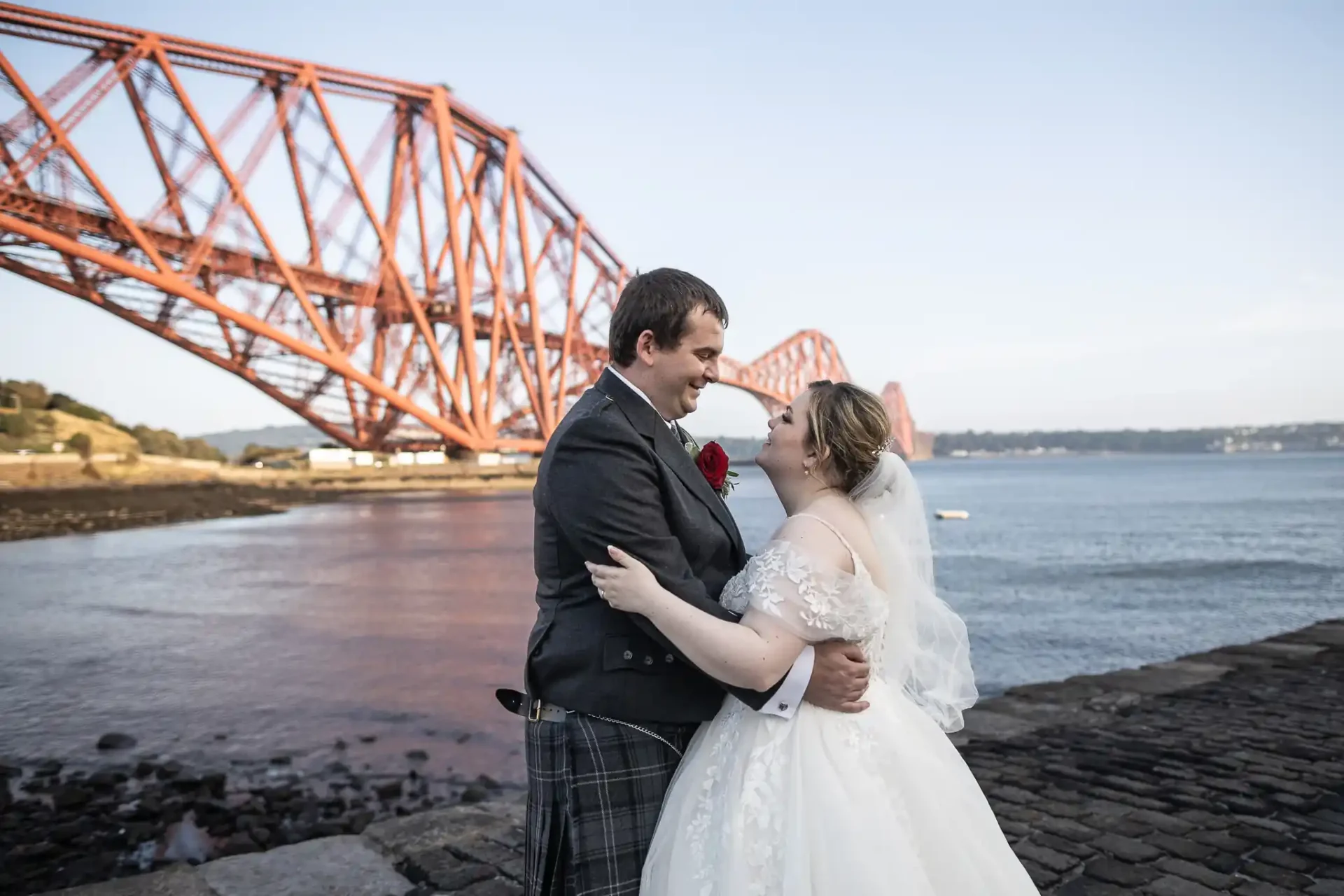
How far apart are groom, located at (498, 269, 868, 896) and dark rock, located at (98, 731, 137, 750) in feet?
17.5

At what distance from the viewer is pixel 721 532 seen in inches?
73.6

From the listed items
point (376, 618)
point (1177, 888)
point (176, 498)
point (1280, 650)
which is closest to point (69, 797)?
point (1177, 888)

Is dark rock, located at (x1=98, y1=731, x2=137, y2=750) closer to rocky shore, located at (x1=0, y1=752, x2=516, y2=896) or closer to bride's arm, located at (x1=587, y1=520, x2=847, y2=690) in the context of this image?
rocky shore, located at (x1=0, y1=752, x2=516, y2=896)

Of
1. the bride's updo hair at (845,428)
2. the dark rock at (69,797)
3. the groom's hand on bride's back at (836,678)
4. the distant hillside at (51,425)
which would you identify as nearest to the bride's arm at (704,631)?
the groom's hand on bride's back at (836,678)

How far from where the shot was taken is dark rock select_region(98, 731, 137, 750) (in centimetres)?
601

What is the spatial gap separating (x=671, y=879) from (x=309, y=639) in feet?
29.4

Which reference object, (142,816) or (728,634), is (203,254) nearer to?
(142,816)

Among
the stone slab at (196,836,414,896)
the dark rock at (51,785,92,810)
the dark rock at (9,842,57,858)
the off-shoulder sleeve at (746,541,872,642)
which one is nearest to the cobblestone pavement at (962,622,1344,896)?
the off-shoulder sleeve at (746,541,872,642)

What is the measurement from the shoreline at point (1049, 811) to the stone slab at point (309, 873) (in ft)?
0.03

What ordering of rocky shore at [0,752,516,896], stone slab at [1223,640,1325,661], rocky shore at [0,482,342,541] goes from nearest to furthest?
rocky shore at [0,752,516,896] < stone slab at [1223,640,1325,661] < rocky shore at [0,482,342,541]

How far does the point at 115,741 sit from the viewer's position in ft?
20.0

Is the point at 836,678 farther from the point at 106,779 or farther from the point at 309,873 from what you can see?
the point at 106,779

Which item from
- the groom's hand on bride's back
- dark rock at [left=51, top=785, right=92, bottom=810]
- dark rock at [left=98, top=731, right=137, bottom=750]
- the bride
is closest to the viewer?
the bride

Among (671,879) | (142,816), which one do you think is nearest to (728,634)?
(671,879)
